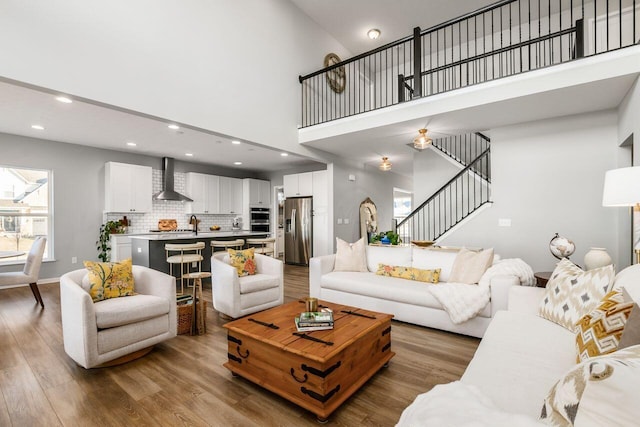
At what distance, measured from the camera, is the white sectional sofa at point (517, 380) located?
2.22 ft

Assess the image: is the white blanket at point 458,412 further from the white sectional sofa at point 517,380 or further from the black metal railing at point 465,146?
the black metal railing at point 465,146

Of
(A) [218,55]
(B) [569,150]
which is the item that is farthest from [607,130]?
(A) [218,55]

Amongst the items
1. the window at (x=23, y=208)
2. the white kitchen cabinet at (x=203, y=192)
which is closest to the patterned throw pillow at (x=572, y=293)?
the white kitchen cabinet at (x=203, y=192)

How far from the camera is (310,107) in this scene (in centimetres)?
612

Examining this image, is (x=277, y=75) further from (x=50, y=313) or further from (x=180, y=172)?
(x=50, y=313)

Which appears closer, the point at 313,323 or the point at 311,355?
the point at 311,355

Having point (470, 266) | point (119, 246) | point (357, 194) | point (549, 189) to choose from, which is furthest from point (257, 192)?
point (549, 189)

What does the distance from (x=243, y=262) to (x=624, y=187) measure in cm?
363

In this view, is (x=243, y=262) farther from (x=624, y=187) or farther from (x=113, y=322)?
(x=624, y=187)

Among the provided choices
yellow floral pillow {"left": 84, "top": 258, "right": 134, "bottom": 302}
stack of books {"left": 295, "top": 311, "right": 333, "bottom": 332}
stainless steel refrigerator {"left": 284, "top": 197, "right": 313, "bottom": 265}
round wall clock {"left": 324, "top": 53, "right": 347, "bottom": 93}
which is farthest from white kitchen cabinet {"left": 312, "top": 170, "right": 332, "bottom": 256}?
stack of books {"left": 295, "top": 311, "right": 333, "bottom": 332}

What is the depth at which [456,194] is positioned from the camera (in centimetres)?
625

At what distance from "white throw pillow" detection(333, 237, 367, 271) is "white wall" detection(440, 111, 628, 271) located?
86.7 inches

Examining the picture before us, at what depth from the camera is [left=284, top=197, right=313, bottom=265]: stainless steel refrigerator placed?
24.1ft

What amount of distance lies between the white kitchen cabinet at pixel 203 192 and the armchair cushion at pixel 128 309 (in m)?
5.19
